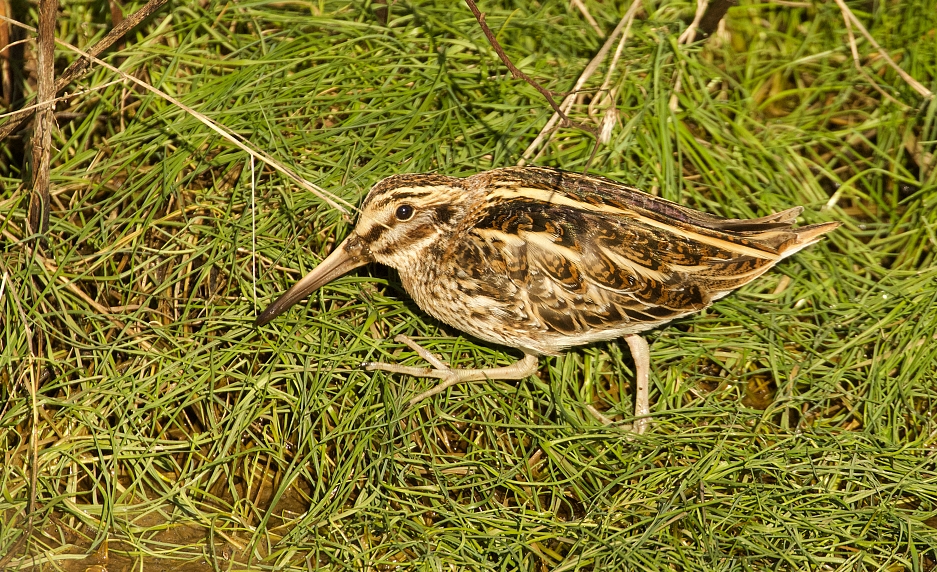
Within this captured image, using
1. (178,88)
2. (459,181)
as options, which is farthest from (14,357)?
(459,181)

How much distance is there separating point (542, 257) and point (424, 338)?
834 millimetres

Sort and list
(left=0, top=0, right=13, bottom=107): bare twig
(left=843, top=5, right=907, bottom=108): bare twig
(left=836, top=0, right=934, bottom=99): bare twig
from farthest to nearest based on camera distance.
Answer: (left=843, top=5, right=907, bottom=108): bare twig → (left=836, top=0, right=934, bottom=99): bare twig → (left=0, top=0, right=13, bottom=107): bare twig

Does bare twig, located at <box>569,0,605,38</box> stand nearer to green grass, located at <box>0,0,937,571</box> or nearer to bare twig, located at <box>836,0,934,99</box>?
green grass, located at <box>0,0,937,571</box>

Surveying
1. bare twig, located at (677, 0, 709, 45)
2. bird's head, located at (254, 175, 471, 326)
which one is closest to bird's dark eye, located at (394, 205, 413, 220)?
bird's head, located at (254, 175, 471, 326)

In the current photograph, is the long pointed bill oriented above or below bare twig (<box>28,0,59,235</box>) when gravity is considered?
below

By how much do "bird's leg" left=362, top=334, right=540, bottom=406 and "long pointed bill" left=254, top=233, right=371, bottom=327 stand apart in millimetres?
455

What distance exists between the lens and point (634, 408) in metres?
4.66

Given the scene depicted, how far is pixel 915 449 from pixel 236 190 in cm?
369

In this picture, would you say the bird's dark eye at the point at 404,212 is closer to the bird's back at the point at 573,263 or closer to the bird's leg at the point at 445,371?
the bird's back at the point at 573,263

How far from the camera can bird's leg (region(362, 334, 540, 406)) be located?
14.7ft

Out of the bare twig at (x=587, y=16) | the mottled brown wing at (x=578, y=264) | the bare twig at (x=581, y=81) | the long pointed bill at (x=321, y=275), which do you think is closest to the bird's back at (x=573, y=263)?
the mottled brown wing at (x=578, y=264)

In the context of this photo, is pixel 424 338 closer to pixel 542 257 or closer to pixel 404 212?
pixel 404 212

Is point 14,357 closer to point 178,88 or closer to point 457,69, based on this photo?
point 178,88

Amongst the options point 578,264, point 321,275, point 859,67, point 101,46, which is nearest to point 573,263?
point 578,264
